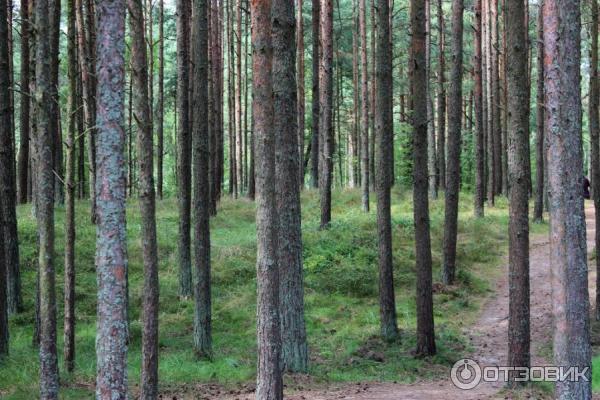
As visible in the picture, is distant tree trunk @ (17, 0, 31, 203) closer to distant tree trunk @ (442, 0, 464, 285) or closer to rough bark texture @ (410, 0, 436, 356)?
rough bark texture @ (410, 0, 436, 356)

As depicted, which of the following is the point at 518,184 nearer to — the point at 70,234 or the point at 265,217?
the point at 265,217

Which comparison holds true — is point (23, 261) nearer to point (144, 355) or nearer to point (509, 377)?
point (144, 355)

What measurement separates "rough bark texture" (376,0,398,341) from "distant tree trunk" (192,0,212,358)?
10.6 ft

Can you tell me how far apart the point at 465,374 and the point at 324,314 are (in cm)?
410

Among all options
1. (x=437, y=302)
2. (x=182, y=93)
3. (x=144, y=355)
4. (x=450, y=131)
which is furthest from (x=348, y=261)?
(x=144, y=355)

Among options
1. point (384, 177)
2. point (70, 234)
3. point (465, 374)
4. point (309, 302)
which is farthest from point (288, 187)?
point (309, 302)

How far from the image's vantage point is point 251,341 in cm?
1194

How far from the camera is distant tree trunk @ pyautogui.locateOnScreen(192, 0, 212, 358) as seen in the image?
10.6 m

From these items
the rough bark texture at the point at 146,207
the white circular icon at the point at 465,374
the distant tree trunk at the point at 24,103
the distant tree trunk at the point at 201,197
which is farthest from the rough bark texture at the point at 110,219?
the distant tree trunk at the point at 24,103

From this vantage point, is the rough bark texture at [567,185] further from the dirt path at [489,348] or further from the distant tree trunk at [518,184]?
the dirt path at [489,348]

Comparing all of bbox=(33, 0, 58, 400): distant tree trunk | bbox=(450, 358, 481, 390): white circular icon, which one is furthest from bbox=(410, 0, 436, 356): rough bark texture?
bbox=(33, 0, 58, 400): distant tree trunk

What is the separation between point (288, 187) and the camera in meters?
9.39

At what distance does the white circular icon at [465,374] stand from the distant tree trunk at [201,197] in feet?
13.8

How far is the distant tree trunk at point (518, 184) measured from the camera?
8.47 metres
